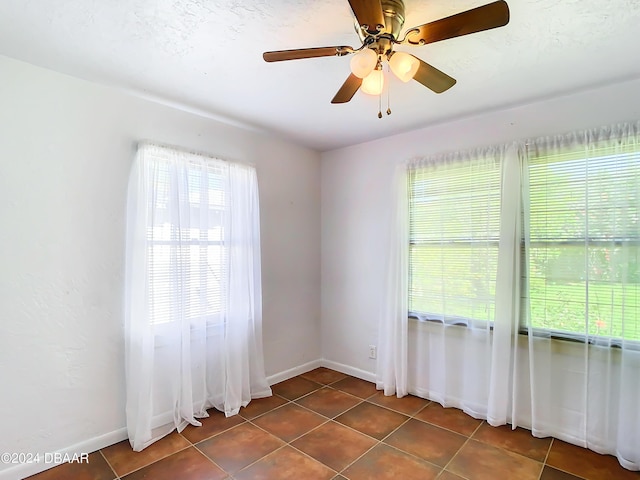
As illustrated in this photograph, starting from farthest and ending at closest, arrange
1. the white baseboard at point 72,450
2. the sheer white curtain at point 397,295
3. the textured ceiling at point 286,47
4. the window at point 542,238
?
the sheer white curtain at point 397,295
the window at point 542,238
the white baseboard at point 72,450
the textured ceiling at point 286,47

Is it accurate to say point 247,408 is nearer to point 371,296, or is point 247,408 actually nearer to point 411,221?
point 371,296

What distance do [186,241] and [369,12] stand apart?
2.07 metres

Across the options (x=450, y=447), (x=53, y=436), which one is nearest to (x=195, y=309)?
(x=53, y=436)

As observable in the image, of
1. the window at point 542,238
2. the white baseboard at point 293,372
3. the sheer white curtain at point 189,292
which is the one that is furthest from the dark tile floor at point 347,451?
the window at point 542,238

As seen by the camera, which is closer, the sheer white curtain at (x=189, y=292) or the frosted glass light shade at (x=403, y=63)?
the frosted glass light shade at (x=403, y=63)

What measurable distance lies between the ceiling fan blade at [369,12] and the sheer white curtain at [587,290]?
1882mm

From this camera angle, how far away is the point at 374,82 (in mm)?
1751

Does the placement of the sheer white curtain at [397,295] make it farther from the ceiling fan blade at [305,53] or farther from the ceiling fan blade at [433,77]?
the ceiling fan blade at [305,53]

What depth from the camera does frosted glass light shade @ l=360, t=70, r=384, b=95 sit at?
1.72 m

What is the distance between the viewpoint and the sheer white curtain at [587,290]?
85.4 inches

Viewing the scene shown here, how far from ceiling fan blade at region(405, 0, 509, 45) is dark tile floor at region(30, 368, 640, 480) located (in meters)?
2.36

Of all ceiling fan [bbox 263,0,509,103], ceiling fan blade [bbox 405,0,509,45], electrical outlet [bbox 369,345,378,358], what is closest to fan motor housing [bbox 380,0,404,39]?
ceiling fan [bbox 263,0,509,103]

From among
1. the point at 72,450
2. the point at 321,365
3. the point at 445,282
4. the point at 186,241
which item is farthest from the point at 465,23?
the point at 321,365

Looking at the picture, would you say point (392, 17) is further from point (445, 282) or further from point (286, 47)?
point (445, 282)
